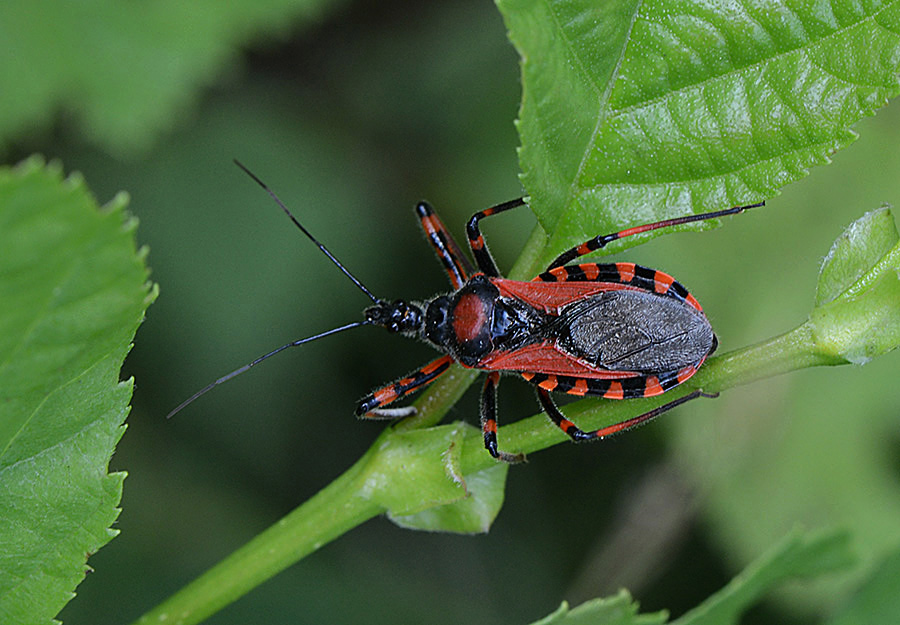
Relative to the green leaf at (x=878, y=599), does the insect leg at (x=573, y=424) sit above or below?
above

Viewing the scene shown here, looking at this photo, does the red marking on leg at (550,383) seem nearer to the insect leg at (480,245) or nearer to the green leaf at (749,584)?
the insect leg at (480,245)

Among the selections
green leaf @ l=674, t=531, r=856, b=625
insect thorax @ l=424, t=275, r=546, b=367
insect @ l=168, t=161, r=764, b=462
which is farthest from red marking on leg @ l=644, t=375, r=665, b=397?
green leaf @ l=674, t=531, r=856, b=625

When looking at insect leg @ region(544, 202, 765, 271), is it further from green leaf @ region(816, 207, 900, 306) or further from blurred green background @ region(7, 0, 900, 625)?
blurred green background @ region(7, 0, 900, 625)

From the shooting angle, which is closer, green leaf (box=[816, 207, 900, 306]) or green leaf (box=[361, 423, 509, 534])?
green leaf (box=[816, 207, 900, 306])

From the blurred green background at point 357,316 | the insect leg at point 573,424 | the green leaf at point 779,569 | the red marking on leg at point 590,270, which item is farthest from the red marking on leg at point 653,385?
the blurred green background at point 357,316

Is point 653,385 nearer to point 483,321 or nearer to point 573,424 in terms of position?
point 483,321

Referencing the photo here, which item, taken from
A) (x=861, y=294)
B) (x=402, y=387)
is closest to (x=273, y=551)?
(x=402, y=387)
